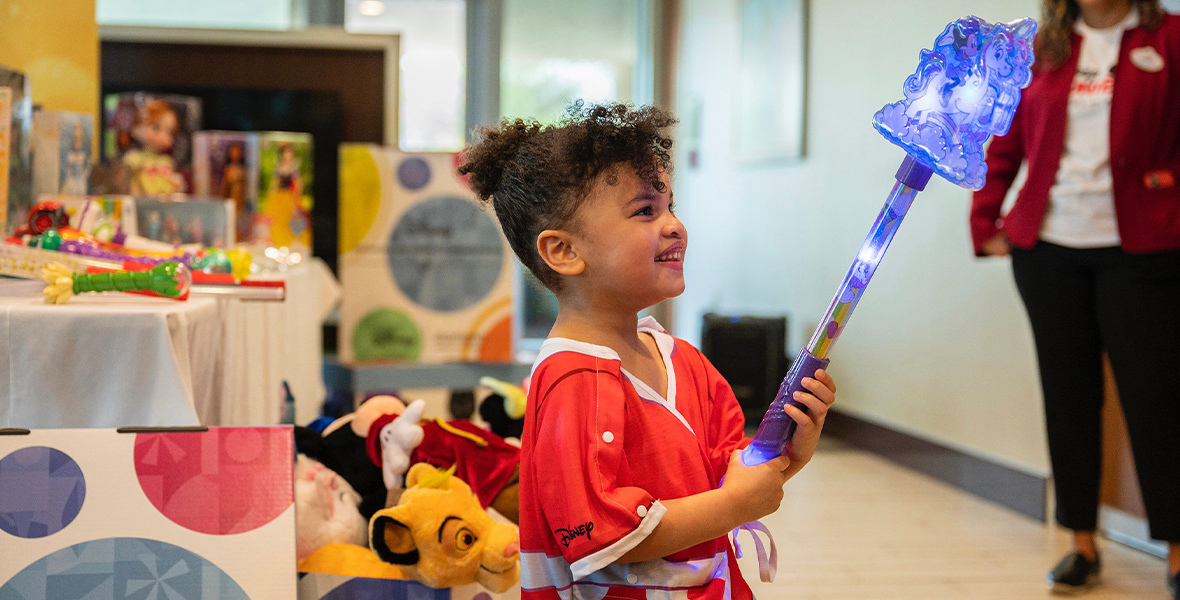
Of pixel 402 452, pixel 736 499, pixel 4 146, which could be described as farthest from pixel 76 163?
pixel 736 499

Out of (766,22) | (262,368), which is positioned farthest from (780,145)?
(262,368)

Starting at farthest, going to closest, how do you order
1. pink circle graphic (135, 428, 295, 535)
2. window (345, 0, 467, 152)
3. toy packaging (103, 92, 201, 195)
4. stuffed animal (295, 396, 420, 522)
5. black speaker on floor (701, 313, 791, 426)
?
window (345, 0, 467, 152), black speaker on floor (701, 313, 791, 426), toy packaging (103, 92, 201, 195), stuffed animal (295, 396, 420, 522), pink circle graphic (135, 428, 295, 535)

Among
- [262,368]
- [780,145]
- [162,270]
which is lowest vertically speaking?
[262,368]

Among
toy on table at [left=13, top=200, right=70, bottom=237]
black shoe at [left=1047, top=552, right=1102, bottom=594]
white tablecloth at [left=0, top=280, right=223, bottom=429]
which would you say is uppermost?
toy on table at [left=13, top=200, right=70, bottom=237]

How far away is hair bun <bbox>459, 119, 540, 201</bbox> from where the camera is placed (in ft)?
3.04

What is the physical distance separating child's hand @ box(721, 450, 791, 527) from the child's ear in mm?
234

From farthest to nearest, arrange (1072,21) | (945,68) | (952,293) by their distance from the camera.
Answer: (952,293)
(1072,21)
(945,68)

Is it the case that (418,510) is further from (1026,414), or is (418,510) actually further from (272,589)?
(1026,414)

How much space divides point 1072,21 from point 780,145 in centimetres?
231

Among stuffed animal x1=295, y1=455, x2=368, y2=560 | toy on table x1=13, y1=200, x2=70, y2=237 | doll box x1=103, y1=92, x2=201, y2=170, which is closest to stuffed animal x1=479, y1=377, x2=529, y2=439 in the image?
stuffed animal x1=295, y1=455, x2=368, y2=560

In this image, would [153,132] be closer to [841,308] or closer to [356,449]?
[356,449]

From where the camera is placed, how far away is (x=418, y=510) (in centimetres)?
119

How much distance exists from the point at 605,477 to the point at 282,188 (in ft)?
7.07

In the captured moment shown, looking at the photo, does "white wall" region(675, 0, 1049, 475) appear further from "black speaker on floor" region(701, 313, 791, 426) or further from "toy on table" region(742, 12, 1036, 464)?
"toy on table" region(742, 12, 1036, 464)
